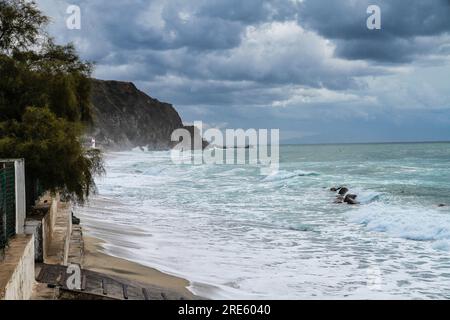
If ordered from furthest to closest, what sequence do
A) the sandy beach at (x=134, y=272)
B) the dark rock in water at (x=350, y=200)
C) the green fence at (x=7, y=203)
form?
the dark rock in water at (x=350, y=200) → the sandy beach at (x=134, y=272) → the green fence at (x=7, y=203)

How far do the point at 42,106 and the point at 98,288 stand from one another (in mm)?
6144

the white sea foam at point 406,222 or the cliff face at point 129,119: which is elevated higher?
the cliff face at point 129,119

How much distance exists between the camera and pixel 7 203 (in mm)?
9492

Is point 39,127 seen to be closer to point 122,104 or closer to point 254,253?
point 254,253

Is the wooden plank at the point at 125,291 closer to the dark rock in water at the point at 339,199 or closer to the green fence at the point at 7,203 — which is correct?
the green fence at the point at 7,203

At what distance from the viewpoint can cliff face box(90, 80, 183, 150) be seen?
165 meters

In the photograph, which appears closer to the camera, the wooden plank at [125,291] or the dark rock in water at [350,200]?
the wooden plank at [125,291]

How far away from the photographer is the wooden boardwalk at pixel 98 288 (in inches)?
365

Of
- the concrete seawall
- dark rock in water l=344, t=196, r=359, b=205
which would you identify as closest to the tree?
the concrete seawall

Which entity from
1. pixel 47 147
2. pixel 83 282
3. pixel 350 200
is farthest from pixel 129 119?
pixel 83 282

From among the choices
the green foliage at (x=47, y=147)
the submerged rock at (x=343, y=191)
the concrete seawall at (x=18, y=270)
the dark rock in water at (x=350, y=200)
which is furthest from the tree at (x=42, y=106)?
the submerged rock at (x=343, y=191)

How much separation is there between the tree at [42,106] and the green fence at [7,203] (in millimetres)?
2407

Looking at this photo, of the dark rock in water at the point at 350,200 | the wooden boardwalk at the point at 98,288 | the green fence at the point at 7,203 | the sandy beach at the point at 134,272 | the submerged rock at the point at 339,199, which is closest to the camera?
the green fence at the point at 7,203
